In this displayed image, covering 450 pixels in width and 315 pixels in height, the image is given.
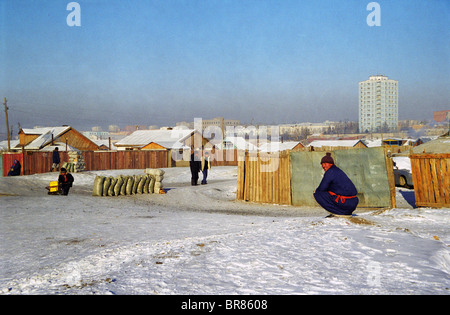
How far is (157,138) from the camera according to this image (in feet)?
198

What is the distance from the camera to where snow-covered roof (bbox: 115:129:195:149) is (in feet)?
185

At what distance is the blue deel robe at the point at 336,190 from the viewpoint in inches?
337

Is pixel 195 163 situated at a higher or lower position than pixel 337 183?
higher

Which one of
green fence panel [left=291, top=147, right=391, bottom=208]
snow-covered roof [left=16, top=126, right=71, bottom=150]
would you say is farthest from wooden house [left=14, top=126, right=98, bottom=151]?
green fence panel [left=291, top=147, right=391, bottom=208]

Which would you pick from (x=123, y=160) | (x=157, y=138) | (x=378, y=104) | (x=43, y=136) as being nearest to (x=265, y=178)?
(x=123, y=160)

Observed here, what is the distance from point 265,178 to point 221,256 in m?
11.1

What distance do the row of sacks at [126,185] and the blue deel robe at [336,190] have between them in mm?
12050

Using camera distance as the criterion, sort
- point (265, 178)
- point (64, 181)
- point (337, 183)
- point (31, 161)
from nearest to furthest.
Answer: point (337, 183) → point (265, 178) → point (64, 181) → point (31, 161)

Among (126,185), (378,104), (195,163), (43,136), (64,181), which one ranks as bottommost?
(126,185)

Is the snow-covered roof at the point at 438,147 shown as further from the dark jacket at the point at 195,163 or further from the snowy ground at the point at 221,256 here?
the dark jacket at the point at 195,163

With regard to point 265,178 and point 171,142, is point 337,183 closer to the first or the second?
point 265,178

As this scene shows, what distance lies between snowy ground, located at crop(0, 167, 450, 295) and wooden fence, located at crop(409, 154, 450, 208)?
2372 mm

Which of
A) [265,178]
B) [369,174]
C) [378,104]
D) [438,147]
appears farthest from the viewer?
[378,104]

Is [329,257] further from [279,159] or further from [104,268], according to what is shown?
[279,159]
